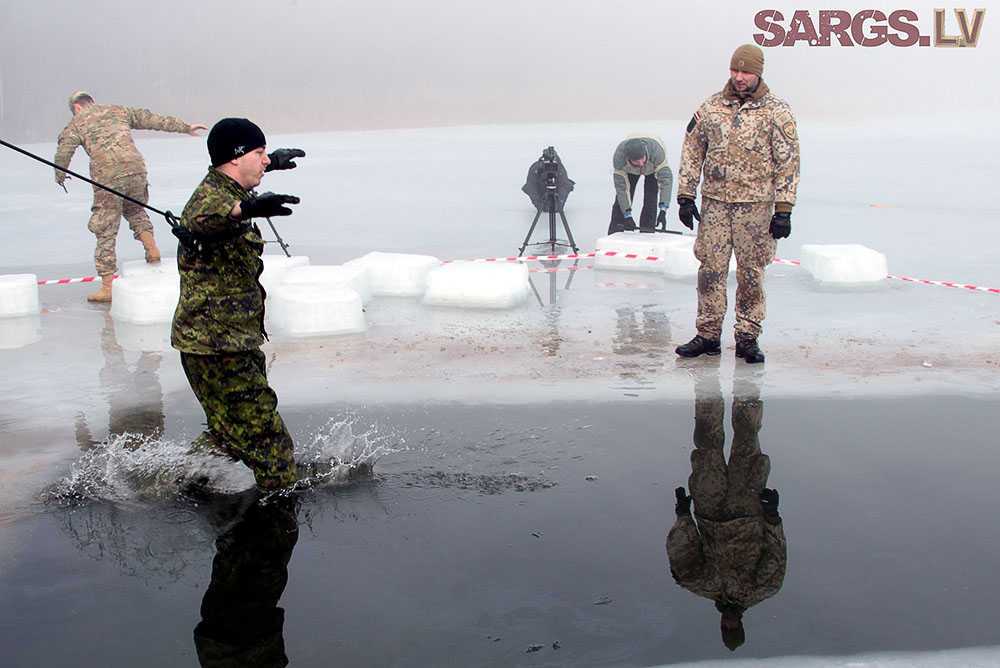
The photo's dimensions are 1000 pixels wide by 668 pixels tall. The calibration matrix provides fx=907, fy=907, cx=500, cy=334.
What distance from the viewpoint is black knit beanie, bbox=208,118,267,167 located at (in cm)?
341

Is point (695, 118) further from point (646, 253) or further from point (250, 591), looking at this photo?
point (250, 591)

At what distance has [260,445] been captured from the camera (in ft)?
11.8

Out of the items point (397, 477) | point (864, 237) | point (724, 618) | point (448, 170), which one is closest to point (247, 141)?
point (397, 477)

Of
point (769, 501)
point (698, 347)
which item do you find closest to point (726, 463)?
point (769, 501)

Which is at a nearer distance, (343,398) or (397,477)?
(397,477)

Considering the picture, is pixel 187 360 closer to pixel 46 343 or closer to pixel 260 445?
pixel 260 445

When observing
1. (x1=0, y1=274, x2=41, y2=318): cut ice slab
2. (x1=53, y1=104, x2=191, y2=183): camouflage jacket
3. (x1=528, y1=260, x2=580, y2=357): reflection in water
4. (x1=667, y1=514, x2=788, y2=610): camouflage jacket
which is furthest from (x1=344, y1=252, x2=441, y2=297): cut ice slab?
(x1=667, y1=514, x2=788, y2=610): camouflage jacket

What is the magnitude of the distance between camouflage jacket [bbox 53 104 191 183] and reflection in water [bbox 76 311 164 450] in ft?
6.82

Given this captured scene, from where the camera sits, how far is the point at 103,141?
7.90 metres

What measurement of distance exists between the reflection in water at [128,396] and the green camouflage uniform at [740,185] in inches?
132

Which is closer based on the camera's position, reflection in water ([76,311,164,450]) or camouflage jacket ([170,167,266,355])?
camouflage jacket ([170,167,266,355])

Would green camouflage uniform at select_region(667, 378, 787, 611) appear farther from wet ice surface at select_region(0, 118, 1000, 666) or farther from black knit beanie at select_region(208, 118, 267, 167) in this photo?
black knit beanie at select_region(208, 118, 267, 167)

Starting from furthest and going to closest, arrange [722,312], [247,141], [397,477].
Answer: [722,312] < [397,477] < [247,141]

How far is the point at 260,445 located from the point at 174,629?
3.08 ft
